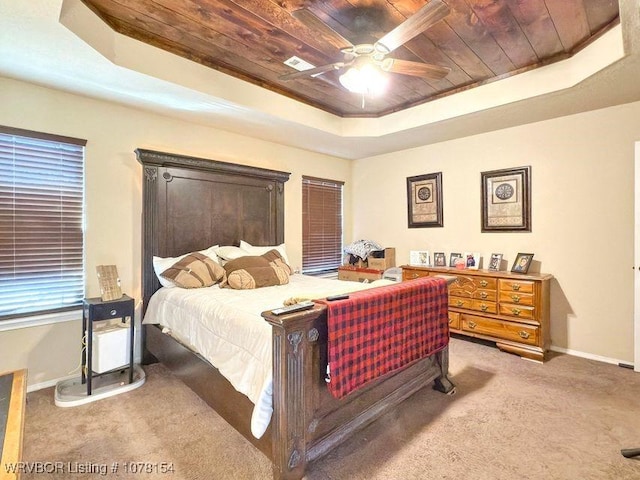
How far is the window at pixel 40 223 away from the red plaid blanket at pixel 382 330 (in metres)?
2.46

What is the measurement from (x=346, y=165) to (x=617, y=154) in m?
3.30

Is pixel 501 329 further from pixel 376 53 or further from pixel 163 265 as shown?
pixel 163 265

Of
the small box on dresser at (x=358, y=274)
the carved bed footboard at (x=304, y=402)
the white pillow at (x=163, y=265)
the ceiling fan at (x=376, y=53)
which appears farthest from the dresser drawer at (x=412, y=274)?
the white pillow at (x=163, y=265)

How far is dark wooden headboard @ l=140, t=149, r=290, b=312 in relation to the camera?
3.12 meters

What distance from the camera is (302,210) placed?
4605 mm

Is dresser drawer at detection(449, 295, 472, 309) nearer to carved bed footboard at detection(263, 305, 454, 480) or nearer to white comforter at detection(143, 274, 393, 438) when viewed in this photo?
white comforter at detection(143, 274, 393, 438)

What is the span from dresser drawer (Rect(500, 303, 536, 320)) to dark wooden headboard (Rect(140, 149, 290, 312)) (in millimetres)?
2698

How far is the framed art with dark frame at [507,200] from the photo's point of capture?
11.7ft

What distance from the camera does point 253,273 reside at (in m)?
3.06

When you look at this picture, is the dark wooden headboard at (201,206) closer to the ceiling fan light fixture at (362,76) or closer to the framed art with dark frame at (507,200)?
the ceiling fan light fixture at (362,76)

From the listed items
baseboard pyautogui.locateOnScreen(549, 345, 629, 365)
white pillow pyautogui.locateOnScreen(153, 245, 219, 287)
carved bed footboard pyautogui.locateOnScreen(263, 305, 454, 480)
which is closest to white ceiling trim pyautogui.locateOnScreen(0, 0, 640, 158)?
white pillow pyautogui.locateOnScreen(153, 245, 219, 287)

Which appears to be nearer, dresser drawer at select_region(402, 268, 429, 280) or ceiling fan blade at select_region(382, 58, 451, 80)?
ceiling fan blade at select_region(382, 58, 451, 80)

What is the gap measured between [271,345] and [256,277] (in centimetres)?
147

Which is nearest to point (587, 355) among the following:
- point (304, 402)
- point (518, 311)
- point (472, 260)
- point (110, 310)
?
point (518, 311)
